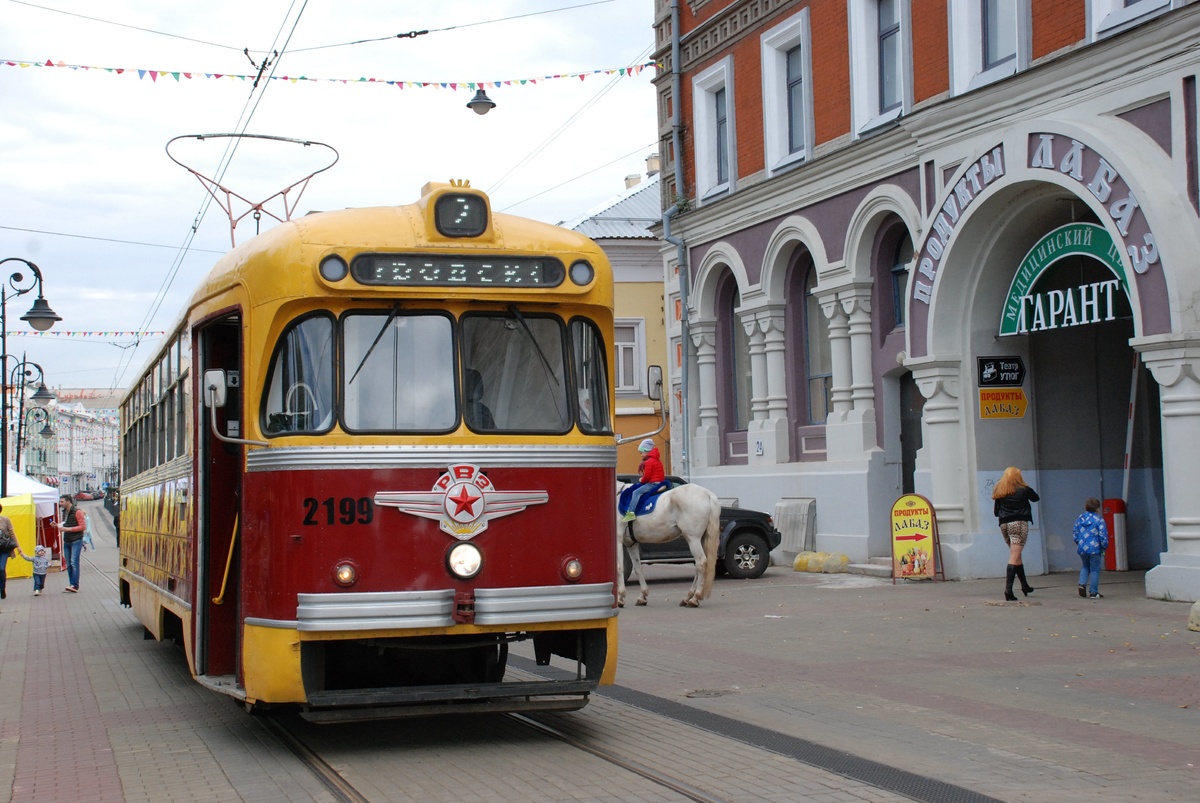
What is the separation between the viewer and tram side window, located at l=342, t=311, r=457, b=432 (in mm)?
8203

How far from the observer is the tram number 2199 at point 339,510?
809cm

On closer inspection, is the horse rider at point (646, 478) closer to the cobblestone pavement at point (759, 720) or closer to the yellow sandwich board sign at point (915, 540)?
the cobblestone pavement at point (759, 720)

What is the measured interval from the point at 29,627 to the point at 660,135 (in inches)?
631

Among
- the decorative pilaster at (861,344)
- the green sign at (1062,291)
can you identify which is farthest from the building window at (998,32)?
the decorative pilaster at (861,344)

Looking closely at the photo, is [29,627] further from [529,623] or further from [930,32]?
[930,32]

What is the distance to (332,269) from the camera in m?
8.18

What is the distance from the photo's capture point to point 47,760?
8797mm

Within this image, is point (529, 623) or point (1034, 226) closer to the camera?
point (529, 623)

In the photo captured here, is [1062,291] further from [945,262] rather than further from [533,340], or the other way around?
[533,340]

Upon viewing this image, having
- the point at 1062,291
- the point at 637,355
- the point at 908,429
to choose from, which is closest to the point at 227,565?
the point at 1062,291

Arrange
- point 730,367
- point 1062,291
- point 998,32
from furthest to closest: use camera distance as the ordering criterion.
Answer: point 730,367, point 998,32, point 1062,291

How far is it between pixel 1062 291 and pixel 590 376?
10983 millimetres

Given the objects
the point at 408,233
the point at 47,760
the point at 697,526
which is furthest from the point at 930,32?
the point at 47,760

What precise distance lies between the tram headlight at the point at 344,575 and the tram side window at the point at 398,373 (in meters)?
0.78
